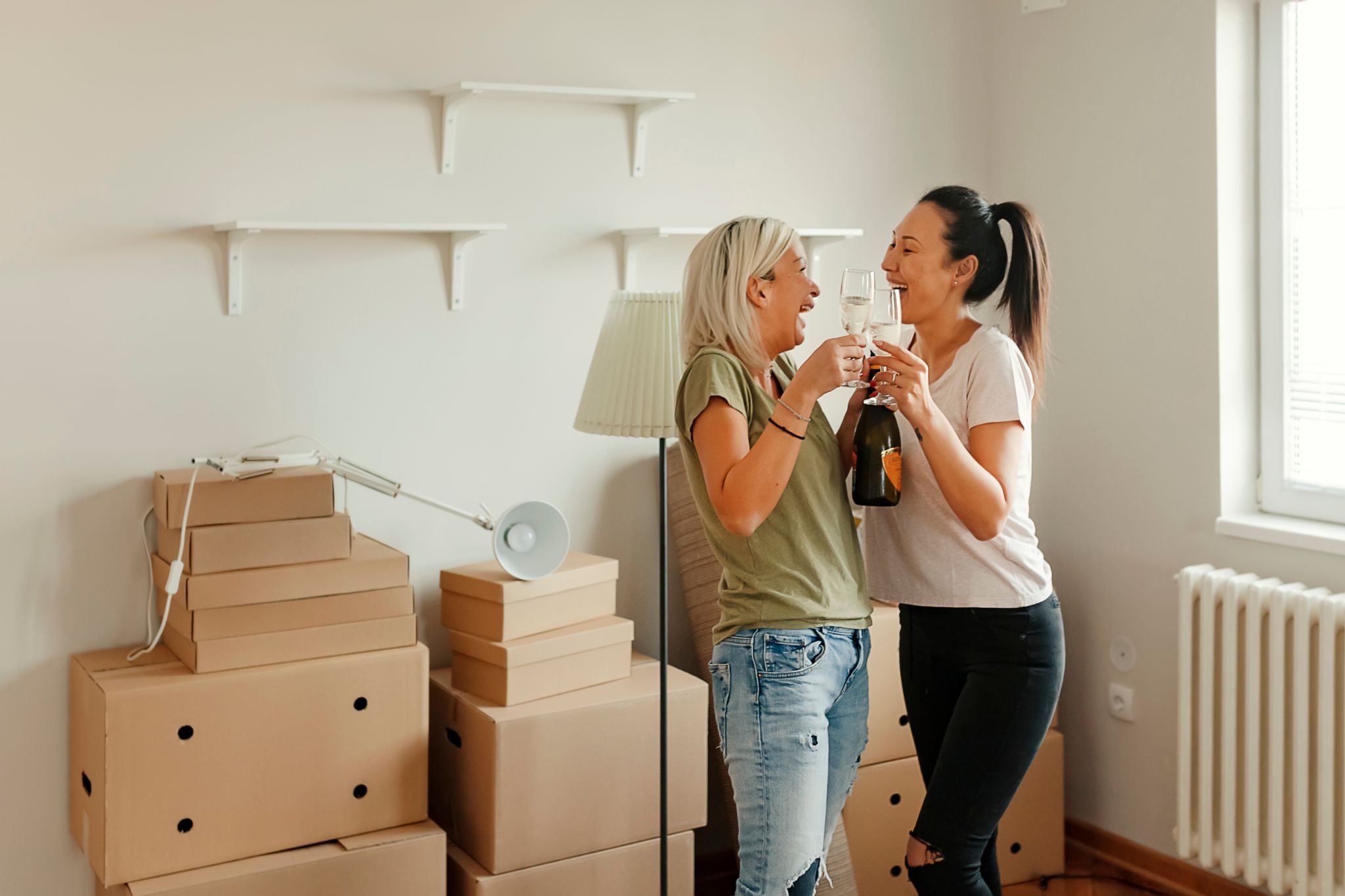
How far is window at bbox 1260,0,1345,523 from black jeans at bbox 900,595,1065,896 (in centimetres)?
123

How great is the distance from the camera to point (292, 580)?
2.13 m

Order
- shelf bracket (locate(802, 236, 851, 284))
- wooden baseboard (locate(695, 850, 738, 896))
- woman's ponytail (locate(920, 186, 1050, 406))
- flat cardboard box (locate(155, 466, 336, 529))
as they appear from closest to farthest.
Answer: woman's ponytail (locate(920, 186, 1050, 406)) → flat cardboard box (locate(155, 466, 336, 529)) → wooden baseboard (locate(695, 850, 738, 896)) → shelf bracket (locate(802, 236, 851, 284))

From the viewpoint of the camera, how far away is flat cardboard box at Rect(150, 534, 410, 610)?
207 centimetres

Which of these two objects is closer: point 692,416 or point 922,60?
point 692,416

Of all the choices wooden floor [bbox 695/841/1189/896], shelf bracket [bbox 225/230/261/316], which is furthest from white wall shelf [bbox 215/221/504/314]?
wooden floor [bbox 695/841/1189/896]

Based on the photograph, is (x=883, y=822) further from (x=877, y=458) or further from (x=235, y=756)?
(x=235, y=756)

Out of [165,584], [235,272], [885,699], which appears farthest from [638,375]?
[885,699]

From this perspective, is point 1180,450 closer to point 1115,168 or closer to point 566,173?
point 1115,168

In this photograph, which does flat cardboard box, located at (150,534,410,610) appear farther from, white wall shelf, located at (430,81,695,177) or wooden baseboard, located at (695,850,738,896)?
wooden baseboard, located at (695,850,738,896)

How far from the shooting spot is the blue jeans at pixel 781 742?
1.63 metres

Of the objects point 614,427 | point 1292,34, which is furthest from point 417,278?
point 1292,34

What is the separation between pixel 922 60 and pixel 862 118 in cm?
26

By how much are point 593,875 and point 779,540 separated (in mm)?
1000

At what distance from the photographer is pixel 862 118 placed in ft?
10.1
